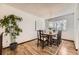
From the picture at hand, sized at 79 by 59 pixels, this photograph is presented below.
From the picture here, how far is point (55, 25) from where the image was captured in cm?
207

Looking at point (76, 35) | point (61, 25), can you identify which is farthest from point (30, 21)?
point (76, 35)

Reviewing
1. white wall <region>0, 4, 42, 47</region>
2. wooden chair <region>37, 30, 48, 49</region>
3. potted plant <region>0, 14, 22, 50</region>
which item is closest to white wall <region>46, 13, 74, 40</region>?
wooden chair <region>37, 30, 48, 49</region>

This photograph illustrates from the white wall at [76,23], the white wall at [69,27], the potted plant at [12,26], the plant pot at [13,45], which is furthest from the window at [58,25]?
the plant pot at [13,45]

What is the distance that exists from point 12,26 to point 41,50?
24.8 inches

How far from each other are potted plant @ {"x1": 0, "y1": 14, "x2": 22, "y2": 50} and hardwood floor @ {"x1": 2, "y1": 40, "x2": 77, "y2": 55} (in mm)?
110

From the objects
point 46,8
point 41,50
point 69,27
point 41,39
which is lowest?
point 41,50

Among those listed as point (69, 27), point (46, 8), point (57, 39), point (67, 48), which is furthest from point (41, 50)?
point (46, 8)

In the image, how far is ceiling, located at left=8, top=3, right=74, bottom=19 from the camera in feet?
6.73

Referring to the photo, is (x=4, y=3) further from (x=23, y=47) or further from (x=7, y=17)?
(x=23, y=47)

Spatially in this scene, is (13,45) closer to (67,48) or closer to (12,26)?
(12,26)

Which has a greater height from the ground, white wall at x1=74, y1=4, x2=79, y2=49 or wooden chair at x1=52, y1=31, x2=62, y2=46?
white wall at x1=74, y1=4, x2=79, y2=49

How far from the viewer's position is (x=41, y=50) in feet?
6.86

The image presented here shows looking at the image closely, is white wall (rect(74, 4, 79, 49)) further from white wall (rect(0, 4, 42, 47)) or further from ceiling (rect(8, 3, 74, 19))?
white wall (rect(0, 4, 42, 47))

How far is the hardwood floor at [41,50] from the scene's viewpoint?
2.04m
